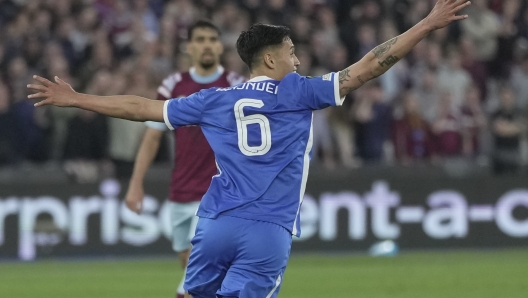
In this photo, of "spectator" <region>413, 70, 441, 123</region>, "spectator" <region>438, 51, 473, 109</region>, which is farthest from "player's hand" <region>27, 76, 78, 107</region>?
"spectator" <region>438, 51, 473, 109</region>

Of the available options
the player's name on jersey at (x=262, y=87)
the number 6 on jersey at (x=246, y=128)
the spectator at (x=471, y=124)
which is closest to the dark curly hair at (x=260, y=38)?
the player's name on jersey at (x=262, y=87)

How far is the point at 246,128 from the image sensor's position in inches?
250

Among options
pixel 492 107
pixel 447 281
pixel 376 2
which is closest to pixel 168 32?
pixel 376 2

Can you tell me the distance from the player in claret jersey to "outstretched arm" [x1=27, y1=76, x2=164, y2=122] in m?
2.54

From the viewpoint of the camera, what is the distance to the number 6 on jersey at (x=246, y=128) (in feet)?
20.7

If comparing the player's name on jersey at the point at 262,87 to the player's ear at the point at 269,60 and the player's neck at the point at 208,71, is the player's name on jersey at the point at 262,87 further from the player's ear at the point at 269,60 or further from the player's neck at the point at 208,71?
the player's neck at the point at 208,71

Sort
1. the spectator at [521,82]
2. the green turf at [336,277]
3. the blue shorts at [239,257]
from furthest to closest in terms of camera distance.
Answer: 1. the spectator at [521,82]
2. the green turf at [336,277]
3. the blue shorts at [239,257]

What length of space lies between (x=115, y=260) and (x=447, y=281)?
15.8 ft

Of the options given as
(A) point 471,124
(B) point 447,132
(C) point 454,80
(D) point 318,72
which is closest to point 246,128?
(B) point 447,132

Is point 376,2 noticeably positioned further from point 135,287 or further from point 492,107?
point 135,287

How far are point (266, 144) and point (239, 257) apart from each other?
0.64m

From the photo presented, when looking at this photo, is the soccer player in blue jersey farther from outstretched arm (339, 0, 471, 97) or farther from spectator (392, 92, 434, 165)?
spectator (392, 92, 434, 165)

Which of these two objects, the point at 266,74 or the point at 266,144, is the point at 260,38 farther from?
the point at 266,144

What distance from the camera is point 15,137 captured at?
16.0 meters
